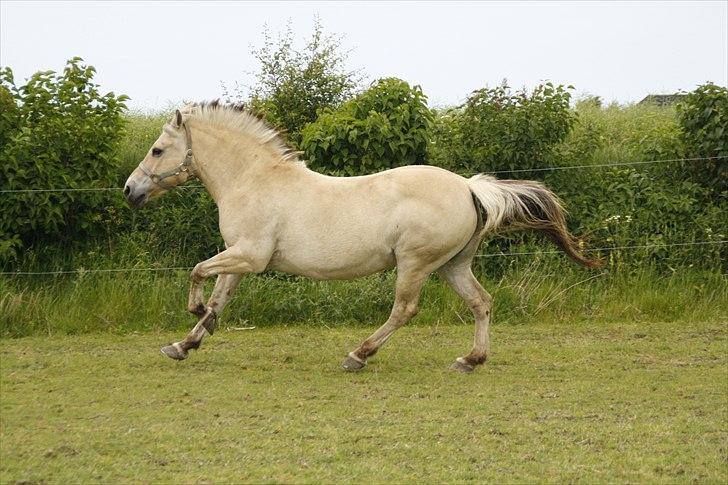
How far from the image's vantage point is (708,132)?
1031 cm

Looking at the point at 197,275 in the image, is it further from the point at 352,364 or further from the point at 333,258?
the point at 352,364

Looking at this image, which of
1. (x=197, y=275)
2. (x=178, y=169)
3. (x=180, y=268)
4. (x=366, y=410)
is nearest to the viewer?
(x=366, y=410)

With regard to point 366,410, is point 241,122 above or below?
above

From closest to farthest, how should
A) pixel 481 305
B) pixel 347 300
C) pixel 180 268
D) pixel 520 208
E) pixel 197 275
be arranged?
pixel 197 275 < pixel 520 208 < pixel 481 305 < pixel 347 300 < pixel 180 268

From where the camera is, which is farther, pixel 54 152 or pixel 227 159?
pixel 54 152

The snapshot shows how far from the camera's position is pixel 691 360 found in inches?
295

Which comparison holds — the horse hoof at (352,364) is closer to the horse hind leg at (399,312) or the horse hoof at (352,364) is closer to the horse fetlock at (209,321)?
the horse hind leg at (399,312)

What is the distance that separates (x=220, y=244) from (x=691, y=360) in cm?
495

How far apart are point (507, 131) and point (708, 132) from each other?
6.91ft

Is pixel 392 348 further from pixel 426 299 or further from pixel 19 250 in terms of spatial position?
pixel 19 250

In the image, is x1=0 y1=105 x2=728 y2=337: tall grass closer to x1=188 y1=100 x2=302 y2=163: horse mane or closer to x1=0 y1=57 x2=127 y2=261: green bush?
x1=0 y1=57 x2=127 y2=261: green bush

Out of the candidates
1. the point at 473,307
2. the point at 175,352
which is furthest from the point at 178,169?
the point at 473,307

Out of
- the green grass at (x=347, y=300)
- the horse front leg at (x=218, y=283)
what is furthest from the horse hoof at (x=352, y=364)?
the green grass at (x=347, y=300)

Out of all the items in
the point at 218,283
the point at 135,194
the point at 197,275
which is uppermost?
the point at 135,194
